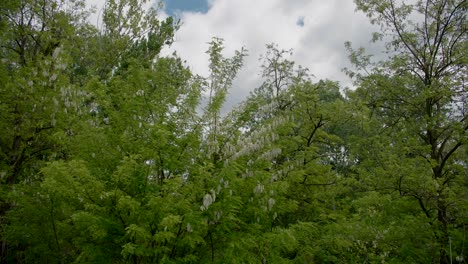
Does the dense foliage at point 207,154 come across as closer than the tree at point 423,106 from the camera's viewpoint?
Yes

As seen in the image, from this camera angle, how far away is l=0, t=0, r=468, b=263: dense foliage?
21.2 ft

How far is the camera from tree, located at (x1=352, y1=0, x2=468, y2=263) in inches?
410

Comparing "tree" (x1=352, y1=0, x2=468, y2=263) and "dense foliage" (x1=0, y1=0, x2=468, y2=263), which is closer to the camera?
"dense foliage" (x1=0, y1=0, x2=468, y2=263)

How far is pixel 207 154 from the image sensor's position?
720cm

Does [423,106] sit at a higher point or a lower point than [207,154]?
higher

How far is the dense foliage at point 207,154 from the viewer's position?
647 centimetres

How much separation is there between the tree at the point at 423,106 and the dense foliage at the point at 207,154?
6cm

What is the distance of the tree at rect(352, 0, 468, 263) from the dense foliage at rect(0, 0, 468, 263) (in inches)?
2.3

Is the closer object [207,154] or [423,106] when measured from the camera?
[207,154]

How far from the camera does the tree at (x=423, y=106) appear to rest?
10414 mm

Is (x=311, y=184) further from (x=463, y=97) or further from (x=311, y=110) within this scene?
(x=463, y=97)

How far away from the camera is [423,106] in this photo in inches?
513

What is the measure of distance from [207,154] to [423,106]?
911 centimetres

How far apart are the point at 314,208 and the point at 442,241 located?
3.38m
